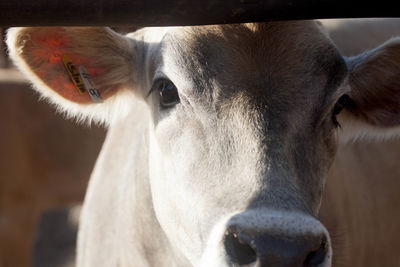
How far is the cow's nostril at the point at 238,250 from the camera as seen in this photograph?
209 centimetres

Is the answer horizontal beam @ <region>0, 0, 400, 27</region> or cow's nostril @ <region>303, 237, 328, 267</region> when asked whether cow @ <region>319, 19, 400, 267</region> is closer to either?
cow's nostril @ <region>303, 237, 328, 267</region>

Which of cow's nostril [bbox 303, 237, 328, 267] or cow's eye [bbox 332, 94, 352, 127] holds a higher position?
cow's eye [bbox 332, 94, 352, 127]

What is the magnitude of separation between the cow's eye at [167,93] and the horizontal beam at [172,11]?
463mm

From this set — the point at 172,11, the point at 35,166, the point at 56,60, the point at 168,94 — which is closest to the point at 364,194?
the point at 168,94

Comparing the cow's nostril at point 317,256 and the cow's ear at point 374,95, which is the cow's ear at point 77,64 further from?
the cow's nostril at point 317,256

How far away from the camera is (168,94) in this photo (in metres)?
2.67

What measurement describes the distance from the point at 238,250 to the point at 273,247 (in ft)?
0.42

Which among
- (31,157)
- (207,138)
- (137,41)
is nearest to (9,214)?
(31,157)

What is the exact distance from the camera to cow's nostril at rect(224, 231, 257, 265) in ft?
6.84

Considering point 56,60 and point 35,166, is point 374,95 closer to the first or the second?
point 56,60

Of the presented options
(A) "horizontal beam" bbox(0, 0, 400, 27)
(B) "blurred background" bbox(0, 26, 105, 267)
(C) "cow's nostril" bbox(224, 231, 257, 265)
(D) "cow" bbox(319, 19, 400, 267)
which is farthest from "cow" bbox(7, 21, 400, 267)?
(B) "blurred background" bbox(0, 26, 105, 267)

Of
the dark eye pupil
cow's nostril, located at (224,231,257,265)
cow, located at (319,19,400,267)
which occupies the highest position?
the dark eye pupil

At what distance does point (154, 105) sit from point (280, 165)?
0.74 m

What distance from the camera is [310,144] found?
2492 mm
